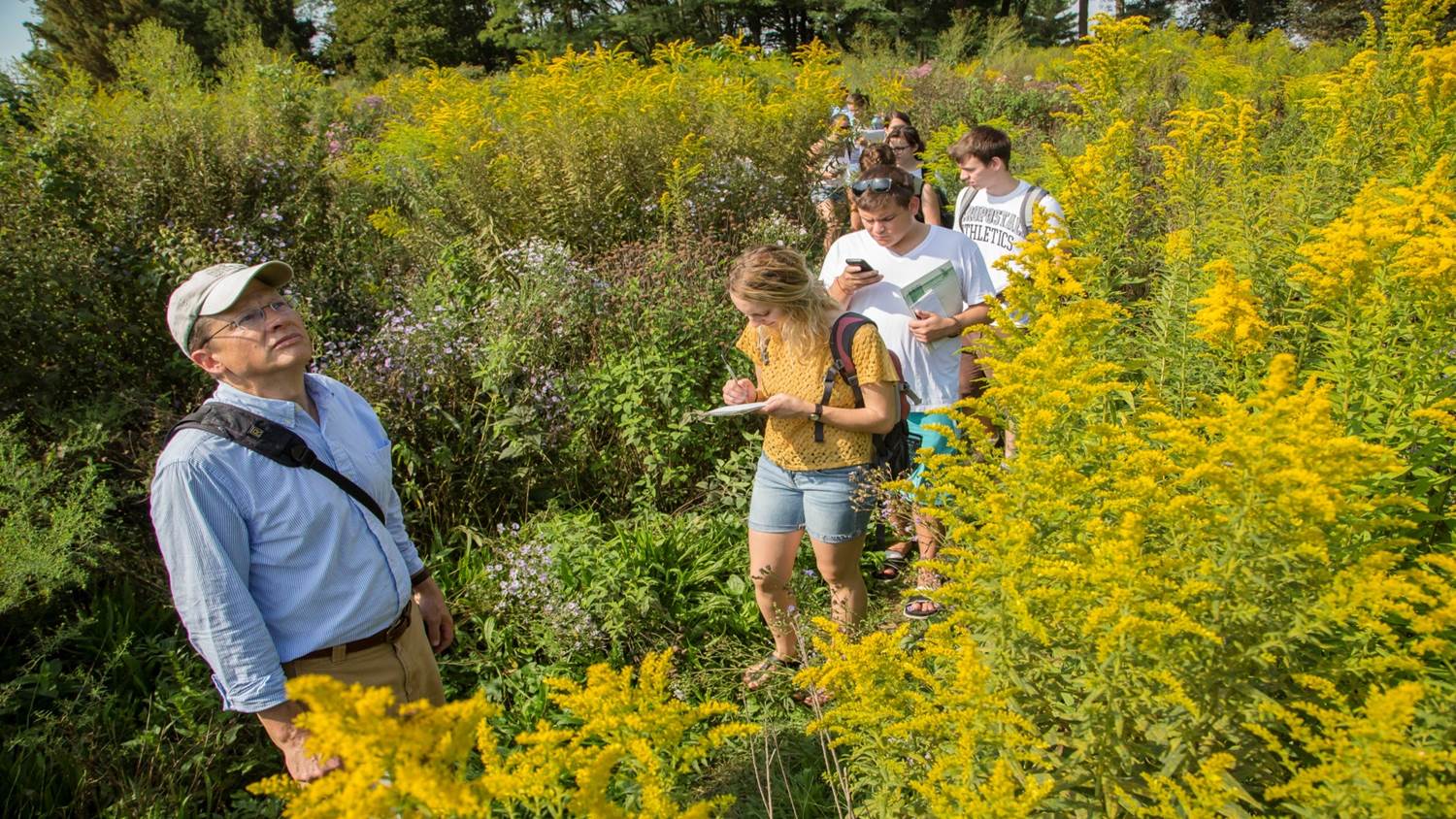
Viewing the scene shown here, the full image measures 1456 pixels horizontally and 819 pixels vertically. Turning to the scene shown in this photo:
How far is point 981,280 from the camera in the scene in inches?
139

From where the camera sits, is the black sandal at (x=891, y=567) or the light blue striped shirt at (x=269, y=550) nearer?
the light blue striped shirt at (x=269, y=550)

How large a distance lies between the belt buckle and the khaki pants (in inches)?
0.6

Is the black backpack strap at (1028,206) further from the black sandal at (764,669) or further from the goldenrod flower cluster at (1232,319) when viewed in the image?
the black sandal at (764,669)

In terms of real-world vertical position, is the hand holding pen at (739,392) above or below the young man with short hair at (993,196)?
below

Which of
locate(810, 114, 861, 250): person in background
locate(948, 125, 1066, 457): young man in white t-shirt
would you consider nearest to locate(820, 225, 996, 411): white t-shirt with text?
locate(948, 125, 1066, 457): young man in white t-shirt

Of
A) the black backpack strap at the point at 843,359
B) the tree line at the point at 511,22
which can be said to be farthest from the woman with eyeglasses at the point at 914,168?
the tree line at the point at 511,22

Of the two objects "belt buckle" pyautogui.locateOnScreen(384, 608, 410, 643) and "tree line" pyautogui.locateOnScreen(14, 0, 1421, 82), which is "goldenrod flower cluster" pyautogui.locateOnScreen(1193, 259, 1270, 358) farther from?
"tree line" pyautogui.locateOnScreen(14, 0, 1421, 82)

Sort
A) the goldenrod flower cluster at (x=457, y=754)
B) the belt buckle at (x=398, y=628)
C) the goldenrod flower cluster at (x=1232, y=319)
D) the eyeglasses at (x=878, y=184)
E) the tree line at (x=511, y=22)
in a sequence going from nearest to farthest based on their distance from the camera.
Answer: the goldenrod flower cluster at (x=457, y=754) < the belt buckle at (x=398, y=628) < the goldenrod flower cluster at (x=1232, y=319) < the eyeglasses at (x=878, y=184) < the tree line at (x=511, y=22)

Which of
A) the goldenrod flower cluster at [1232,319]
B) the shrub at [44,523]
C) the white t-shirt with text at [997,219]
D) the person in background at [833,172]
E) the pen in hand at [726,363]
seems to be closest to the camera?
the goldenrod flower cluster at [1232,319]

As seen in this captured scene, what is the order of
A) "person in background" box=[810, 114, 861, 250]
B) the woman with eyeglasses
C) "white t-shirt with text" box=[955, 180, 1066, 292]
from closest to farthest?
"white t-shirt with text" box=[955, 180, 1066, 292] → the woman with eyeglasses → "person in background" box=[810, 114, 861, 250]

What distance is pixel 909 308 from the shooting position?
134 inches

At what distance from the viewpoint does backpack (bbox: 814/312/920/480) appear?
9.32ft

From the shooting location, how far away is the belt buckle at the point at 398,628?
2186 millimetres

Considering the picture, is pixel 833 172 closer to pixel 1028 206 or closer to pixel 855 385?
pixel 1028 206
